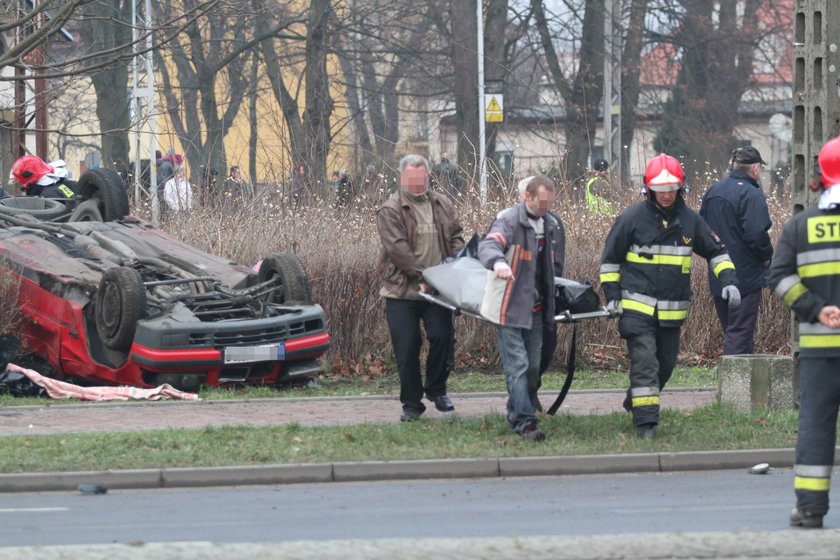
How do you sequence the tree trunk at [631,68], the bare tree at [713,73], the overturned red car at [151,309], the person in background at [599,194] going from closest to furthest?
the overturned red car at [151,309] < the person in background at [599,194] < the tree trunk at [631,68] < the bare tree at [713,73]

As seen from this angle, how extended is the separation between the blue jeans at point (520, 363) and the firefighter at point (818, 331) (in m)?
2.97

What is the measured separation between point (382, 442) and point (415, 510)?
177 centimetres

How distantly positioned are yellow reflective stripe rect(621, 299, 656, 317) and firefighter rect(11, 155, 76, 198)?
318 inches

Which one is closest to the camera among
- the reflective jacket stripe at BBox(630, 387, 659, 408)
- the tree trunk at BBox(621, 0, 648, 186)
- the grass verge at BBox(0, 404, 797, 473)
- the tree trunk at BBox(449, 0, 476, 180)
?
the grass verge at BBox(0, 404, 797, 473)

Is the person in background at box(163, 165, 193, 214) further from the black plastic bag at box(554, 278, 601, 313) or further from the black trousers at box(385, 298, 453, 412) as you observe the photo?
the black plastic bag at box(554, 278, 601, 313)

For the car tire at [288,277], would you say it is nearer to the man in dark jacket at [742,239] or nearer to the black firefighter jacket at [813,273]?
the man in dark jacket at [742,239]

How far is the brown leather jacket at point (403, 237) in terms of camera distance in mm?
10461

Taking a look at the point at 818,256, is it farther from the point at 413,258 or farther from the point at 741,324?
the point at 741,324

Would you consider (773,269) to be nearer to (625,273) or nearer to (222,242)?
(625,273)

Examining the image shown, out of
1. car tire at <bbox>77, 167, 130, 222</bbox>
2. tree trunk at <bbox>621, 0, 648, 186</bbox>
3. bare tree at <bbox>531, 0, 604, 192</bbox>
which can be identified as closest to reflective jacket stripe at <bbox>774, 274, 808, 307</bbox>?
car tire at <bbox>77, 167, 130, 222</bbox>

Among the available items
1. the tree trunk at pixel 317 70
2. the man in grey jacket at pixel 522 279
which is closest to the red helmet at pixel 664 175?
the man in grey jacket at pixel 522 279

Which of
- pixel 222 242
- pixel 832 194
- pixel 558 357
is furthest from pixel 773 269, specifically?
pixel 222 242

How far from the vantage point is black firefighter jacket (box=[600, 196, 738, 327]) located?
9.75m

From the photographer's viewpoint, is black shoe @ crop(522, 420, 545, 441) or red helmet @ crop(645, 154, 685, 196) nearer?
red helmet @ crop(645, 154, 685, 196)
